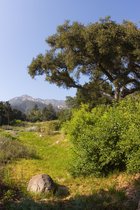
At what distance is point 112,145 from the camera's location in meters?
12.0

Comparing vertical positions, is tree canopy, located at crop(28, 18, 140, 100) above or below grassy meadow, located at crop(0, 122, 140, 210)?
above

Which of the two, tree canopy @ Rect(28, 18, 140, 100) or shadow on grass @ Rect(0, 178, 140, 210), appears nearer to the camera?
shadow on grass @ Rect(0, 178, 140, 210)

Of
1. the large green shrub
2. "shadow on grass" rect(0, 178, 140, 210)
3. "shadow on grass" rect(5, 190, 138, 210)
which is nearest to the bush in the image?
the large green shrub

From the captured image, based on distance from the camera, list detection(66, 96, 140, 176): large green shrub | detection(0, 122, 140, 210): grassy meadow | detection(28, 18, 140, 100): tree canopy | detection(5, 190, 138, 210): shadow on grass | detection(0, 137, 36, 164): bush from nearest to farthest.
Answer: detection(5, 190, 138, 210): shadow on grass → detection(0, 122, 140, 210): grassy meadow → detection(66, 96, 140, 176): large green shrub → detection(0, 137, 36, 164): bush → detection(28, 18, 140, 100): tree canopy

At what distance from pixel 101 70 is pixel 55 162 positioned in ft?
48.3

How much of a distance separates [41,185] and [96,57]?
19.0m

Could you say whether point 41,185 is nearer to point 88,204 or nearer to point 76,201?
point 76,201

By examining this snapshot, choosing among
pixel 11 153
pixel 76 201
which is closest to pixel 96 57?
pixel 11 153

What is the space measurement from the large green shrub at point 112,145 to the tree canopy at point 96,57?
14899 mm

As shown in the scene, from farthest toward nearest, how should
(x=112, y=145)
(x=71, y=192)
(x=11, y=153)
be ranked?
1. (x=11, y=153)
2. (x=112, y=145)
3. (x=71, y=192)

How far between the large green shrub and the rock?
6.08 ft

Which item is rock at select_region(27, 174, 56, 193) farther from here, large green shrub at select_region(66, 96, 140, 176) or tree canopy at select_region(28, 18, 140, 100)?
tree canopy at select_region(28, 18, 140, 100)

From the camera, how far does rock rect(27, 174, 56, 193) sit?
11177 millimetres

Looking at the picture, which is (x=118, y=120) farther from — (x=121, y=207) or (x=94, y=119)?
(x=121, y=207)
